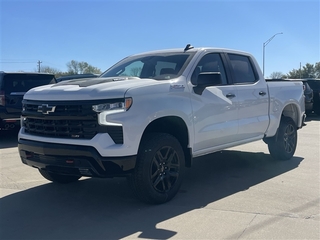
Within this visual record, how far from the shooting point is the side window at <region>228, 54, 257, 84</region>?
6270mm

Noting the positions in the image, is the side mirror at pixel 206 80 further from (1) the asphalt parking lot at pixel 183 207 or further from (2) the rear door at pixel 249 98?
(1) the asphalt parking lot at pixel 183 207

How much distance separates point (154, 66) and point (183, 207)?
2202mm

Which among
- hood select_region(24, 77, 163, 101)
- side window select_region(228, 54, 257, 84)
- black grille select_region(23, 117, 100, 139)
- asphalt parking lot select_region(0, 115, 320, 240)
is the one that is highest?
side window select_region(228, 54, 257, 84)

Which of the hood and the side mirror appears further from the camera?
the side mirror

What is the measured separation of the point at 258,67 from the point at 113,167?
152 inches

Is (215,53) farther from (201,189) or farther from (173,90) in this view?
(201,189)

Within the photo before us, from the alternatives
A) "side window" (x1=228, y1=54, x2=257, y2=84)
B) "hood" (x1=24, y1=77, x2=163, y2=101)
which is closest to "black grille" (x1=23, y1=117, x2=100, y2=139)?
"hood" (x1=24, y1=77, x2=163, y2=101)

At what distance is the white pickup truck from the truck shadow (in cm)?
26

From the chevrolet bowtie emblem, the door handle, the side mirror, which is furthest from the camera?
the door handle

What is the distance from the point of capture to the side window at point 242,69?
6.27m

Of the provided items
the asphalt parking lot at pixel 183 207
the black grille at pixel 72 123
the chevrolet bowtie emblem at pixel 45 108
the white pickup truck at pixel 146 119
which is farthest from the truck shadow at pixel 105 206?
the chevrolet bowtie emblem at pixel 45 108

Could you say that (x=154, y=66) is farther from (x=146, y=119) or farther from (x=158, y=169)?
(x=158, y=169)

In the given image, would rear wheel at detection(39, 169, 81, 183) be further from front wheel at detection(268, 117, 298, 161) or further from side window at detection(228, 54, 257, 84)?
front wheel at detection(268, 117, 298, 161)

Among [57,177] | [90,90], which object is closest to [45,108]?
A: [90,90]
